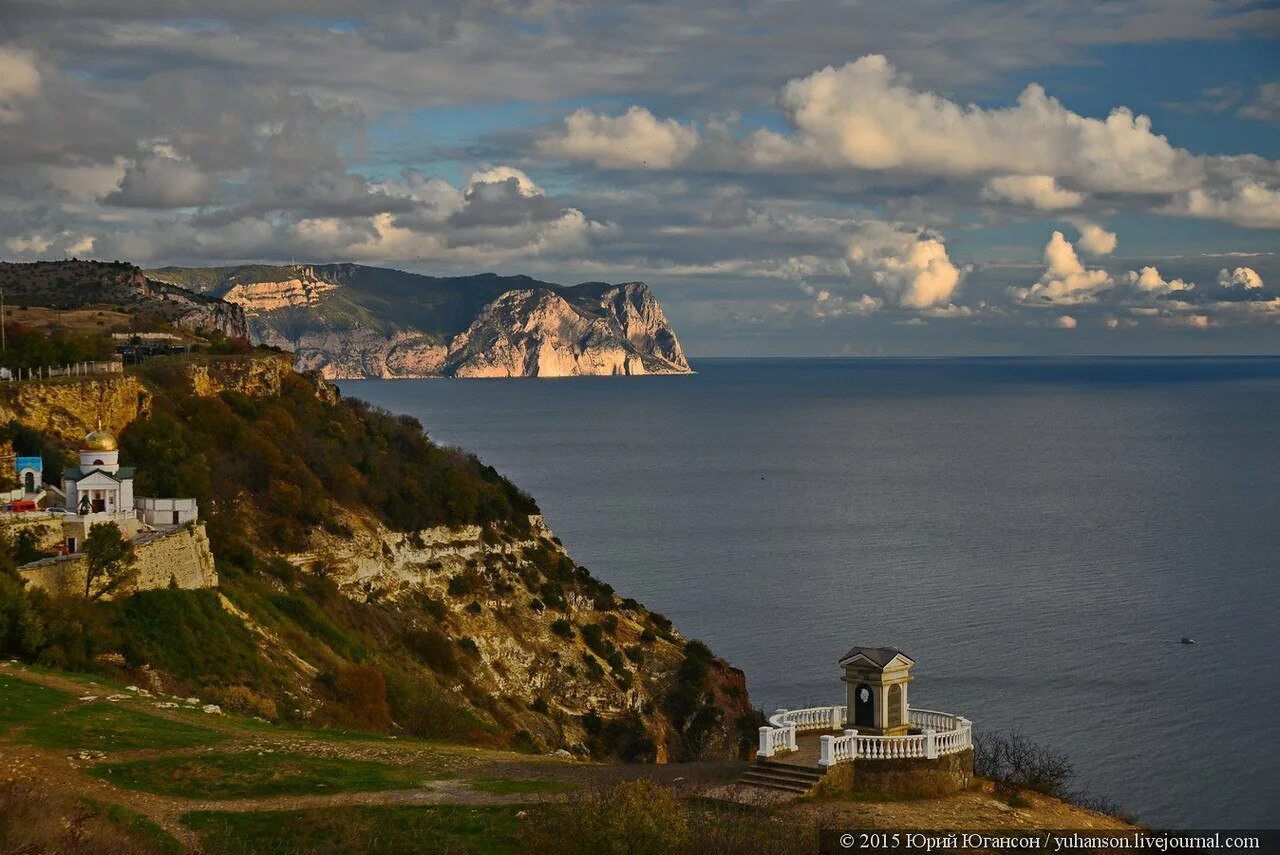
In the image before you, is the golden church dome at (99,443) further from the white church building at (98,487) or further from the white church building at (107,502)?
the white church building at (98,487)

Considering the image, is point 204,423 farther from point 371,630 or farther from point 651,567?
point 651,567

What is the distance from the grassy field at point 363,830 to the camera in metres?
20.9

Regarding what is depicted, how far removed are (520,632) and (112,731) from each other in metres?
41.5

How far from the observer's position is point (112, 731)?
25969 millimetres

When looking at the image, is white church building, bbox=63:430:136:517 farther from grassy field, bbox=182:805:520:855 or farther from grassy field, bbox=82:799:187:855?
grassy field, bbox=182:805:520:855

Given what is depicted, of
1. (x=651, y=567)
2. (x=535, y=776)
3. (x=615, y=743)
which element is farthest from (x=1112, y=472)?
(x=535, y=776)

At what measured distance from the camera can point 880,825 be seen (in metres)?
23.7

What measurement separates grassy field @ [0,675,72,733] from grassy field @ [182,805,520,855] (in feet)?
19.3

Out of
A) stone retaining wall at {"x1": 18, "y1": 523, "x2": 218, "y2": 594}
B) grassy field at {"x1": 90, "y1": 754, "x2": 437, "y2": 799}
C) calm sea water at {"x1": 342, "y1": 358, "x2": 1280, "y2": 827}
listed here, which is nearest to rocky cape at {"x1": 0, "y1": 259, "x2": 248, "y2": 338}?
calm sea water at {"x1": 342, "y1": 358, "x2": 1280, "y2": 827}

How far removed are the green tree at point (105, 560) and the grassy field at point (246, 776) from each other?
1401 centimetres

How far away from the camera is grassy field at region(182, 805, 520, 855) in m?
20.9

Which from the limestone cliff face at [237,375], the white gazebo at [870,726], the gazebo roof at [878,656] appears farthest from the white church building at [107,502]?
the gazebo roof at [878,656]

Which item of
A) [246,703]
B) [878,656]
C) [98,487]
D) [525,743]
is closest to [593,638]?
[525,743]

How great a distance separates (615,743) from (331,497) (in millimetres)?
18808
